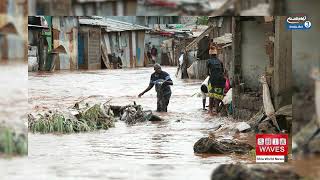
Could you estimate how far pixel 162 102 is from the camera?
8.09m

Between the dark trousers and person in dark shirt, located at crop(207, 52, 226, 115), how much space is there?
55cm

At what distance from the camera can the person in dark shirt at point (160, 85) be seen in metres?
8.02

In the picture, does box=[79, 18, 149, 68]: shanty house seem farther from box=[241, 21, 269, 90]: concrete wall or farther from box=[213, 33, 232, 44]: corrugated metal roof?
box=[241, 21, 269, 90]: concrete wall

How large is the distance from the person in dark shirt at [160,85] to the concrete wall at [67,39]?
1093mm

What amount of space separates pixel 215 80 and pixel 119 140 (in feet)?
4.91

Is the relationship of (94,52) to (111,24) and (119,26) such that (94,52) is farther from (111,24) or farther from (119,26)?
(111,24)

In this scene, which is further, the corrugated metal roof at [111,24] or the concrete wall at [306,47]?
the corrugated metal roof at [111,24]

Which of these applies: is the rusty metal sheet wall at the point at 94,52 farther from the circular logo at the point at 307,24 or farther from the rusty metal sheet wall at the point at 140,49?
the circular logo at the point at 307,24

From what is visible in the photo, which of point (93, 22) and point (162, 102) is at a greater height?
point (93, 22)

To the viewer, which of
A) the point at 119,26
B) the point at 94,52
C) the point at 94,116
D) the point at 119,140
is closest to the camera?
the point at 119,140

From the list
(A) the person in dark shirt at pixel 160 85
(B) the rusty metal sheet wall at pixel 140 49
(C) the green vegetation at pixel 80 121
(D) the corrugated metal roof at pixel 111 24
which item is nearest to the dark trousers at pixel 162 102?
(A) the person in dark shirt at pixel 160 85

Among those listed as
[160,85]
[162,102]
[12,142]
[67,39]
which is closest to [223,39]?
[160,85]

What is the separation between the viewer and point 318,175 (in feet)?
23.5

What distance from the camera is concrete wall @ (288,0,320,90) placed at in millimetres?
7250
